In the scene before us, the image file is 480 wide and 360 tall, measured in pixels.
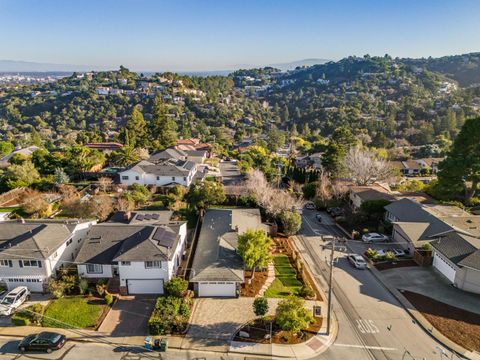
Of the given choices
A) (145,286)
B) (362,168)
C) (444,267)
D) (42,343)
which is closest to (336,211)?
(362,168)

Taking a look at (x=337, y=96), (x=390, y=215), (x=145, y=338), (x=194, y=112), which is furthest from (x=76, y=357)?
(x=337, y=96)

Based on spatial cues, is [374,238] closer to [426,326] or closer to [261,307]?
[426,326]

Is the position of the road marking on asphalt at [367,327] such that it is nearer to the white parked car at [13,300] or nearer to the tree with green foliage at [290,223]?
the tree with green foliage at [290,223]

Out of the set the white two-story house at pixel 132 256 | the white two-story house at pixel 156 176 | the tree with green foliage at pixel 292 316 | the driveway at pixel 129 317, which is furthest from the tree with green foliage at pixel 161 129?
the tree with green foliage at pixel 292 316

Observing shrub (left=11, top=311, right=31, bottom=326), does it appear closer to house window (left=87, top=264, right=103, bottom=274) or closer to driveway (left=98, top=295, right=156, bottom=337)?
driveway (left=98, top=295, right=156, bottom=337)

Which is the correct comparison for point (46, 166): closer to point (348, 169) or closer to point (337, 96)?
point (348, 169)

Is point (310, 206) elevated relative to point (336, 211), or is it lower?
lower
